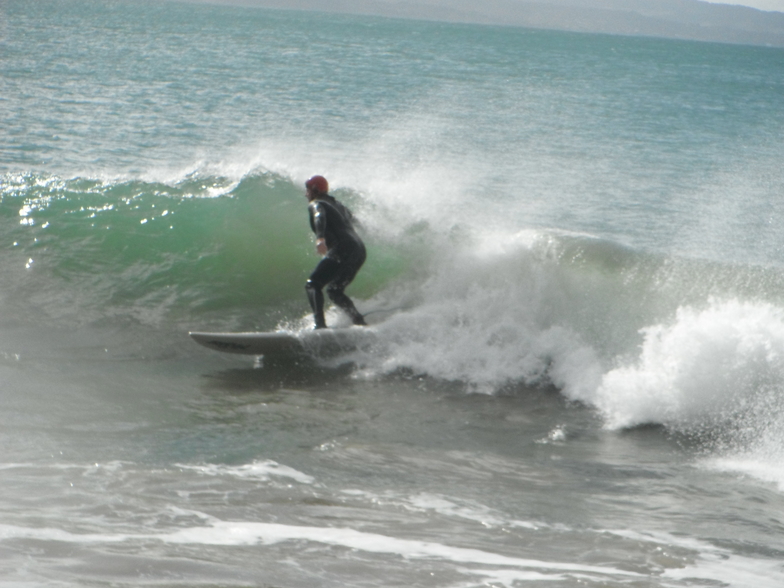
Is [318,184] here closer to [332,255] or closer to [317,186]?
[317,186]

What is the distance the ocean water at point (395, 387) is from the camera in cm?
390

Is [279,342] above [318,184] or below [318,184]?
below

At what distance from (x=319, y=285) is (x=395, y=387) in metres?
1.24

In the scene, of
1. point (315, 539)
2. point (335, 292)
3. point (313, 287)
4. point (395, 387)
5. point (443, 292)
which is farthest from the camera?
point (443, 292)

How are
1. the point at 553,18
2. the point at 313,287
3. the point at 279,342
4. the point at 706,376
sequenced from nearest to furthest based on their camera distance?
1. the point at 706,376
2. the point at 279,342
3. the point at 313,287
4. the point at 553,18

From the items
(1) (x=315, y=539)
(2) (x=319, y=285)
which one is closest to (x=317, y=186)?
(2) (x=319, y=285)

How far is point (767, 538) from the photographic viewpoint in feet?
14.4

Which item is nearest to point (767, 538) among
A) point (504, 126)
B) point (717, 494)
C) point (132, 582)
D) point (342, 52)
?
point (717, 494)

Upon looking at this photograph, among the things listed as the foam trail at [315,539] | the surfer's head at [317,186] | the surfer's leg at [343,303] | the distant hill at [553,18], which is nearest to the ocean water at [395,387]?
the foam trail at [315,539]

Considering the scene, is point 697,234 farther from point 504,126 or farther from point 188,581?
point 188,581

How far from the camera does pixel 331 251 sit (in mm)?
7777

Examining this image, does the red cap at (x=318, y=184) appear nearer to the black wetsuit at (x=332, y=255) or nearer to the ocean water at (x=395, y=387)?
the black wetsuit at (x=332, y=255)

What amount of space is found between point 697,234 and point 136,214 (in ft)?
32.2

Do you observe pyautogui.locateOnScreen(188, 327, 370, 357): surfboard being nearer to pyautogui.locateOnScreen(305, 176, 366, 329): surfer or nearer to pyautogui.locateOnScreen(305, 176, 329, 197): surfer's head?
pyautogui.locateOnScreen(305, 176, 366, 329): surfer
